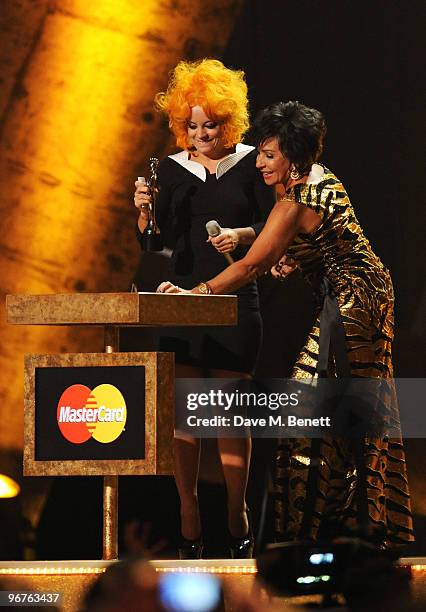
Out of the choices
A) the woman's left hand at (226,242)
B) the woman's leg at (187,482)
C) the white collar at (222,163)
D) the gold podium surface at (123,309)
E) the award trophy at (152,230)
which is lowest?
the woman's leg at (187,482)

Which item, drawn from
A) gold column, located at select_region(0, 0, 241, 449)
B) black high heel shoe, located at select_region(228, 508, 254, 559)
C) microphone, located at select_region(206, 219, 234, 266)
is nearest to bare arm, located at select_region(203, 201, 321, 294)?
microphone, located at select_region(206, 219, 234, 266)

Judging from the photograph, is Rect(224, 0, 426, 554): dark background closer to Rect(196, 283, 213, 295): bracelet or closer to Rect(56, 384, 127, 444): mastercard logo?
Rect(196, 283, 213, 295): bracelet

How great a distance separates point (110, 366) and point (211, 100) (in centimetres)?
116

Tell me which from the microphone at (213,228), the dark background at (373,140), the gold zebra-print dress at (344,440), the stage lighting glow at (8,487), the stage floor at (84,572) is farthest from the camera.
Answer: the stage lighting glow at (8,487)

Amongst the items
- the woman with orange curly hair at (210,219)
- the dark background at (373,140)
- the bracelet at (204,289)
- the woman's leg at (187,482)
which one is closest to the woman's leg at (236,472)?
the woman with orange curly hair at (210,219)

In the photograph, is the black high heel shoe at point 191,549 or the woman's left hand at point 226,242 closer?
the woman's left hand at point 226,242

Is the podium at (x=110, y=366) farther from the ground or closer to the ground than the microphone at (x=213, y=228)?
closer to the ground

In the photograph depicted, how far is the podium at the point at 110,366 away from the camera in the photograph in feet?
12.9

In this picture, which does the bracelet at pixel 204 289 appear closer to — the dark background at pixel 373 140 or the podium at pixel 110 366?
the podium at pixel 110 366

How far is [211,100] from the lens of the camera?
448 cm

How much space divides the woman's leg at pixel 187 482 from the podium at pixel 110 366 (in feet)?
1.25

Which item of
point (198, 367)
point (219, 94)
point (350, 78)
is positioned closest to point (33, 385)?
point (198, 367)

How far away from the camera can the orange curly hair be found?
448 centimetres
